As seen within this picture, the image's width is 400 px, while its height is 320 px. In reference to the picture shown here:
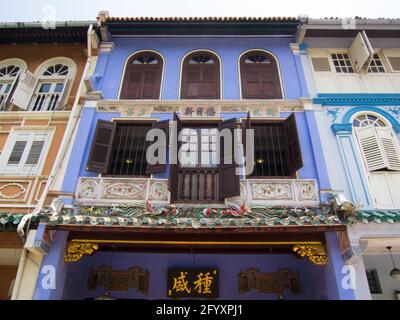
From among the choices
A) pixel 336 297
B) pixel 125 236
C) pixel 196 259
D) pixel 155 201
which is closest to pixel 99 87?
pixel 155 201

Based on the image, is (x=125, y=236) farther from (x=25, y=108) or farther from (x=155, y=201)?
(x=25, y=108)

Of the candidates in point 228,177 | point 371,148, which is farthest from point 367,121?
point 228,177

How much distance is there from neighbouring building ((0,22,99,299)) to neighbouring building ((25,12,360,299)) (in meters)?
0.45

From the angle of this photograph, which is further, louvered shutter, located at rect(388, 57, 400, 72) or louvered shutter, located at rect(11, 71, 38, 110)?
louvered shutter, located at rect(388, 57, 400, 72)

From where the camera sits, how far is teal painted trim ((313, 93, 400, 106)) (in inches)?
318

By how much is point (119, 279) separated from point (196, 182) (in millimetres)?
3002

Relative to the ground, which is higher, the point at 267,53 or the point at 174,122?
the point at 267,53

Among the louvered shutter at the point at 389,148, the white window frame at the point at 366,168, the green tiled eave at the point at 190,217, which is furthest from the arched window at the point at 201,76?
the louvered shutter at the point at 389,148

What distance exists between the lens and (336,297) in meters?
5.55

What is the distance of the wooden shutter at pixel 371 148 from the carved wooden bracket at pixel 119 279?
591 cm

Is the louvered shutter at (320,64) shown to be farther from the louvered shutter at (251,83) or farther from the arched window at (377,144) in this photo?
the arched window at (377,144)

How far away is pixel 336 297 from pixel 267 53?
688 cm

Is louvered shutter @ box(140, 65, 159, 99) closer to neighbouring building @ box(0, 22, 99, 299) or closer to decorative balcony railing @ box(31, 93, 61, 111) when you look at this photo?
neighbouring building @ box(0, 22, 99, 299)

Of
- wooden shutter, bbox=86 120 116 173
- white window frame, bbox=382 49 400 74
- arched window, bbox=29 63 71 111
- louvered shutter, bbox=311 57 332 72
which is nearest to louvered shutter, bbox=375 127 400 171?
louvered shutter, bbox=311 57 332 72
